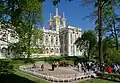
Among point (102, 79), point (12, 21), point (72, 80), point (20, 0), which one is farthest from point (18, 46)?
point (102, 79)

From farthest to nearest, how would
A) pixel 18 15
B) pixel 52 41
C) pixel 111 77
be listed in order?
pixel 52 41 < pixel 111 77 < pixel 18 15

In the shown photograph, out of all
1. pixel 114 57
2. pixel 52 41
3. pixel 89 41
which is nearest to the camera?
pixel 114 57

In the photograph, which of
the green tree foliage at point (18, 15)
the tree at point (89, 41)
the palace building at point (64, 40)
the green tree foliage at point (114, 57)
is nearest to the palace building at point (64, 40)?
the palace building at point (64, 40)

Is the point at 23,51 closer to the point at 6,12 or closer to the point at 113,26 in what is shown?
A: the point at 6,12

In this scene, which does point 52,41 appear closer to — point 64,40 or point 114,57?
point 64,40

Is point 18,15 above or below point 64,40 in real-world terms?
below

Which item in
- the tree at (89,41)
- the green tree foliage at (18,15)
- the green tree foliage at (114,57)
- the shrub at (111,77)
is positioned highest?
the tree at (89,41)

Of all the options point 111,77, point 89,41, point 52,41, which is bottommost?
point 111,77

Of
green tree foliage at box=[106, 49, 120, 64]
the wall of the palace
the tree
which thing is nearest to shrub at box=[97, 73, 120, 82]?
green tree foliage at box=[106, 49, 120, 64]

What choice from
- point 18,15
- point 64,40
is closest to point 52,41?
point 64,40

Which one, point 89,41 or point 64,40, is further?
point 64,40

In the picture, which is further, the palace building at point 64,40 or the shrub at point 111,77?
the palace building at point 64,40

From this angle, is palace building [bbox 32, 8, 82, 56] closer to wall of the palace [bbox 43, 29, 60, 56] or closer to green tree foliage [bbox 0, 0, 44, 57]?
wall of the palace [bbox 43, 29, 60, 56]

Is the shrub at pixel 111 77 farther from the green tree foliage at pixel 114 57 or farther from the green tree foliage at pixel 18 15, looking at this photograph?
the green tree foliage at pixel 114 57
